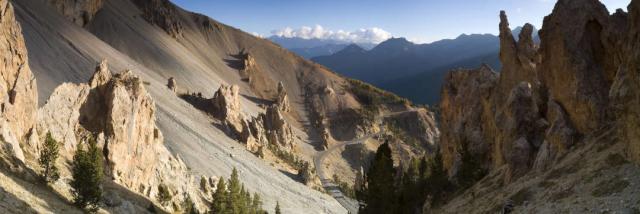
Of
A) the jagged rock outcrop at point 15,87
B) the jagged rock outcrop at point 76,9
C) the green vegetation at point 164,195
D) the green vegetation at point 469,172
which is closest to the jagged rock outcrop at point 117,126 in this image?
the green vegetation at point 164,195

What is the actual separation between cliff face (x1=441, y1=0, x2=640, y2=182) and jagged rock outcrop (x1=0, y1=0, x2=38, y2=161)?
2017 inches

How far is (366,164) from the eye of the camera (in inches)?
7712

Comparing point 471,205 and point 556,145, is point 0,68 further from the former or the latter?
point 556,145

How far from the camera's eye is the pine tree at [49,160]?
45703 millimetres

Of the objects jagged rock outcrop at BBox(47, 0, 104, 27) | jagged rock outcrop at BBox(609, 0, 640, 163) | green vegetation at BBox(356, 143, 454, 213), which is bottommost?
green vegetation at BBox(356, 143, 454, 213)

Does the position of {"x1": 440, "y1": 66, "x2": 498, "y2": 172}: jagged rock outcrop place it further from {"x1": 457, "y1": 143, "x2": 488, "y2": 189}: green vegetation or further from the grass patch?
the grass patch

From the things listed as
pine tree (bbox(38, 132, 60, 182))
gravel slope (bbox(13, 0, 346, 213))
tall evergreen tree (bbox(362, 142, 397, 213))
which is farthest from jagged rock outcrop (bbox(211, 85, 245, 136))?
pine tree (bbox(38, 132, 60, 182))

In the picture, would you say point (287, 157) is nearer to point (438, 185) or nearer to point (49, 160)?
point (438, 185)

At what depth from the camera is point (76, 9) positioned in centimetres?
18875

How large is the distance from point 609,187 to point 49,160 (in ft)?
156

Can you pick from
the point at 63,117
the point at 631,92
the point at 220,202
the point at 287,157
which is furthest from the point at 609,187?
the point at 287,157

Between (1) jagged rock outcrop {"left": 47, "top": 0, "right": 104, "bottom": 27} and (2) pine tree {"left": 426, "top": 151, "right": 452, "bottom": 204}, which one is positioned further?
(1) jagged rock outcrop {"left": 47, "top": 0, "right": 104, "bottom": 27}

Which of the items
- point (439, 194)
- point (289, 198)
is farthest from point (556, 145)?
point (289, 198)

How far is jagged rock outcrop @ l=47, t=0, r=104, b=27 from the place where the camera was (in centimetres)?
18188
